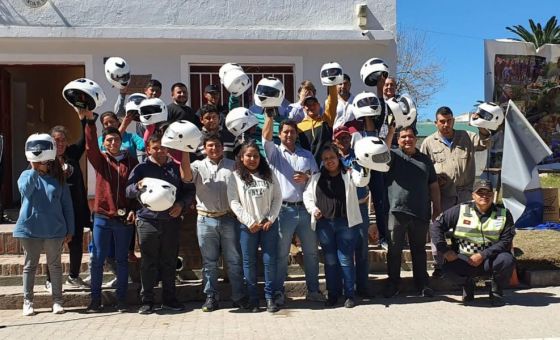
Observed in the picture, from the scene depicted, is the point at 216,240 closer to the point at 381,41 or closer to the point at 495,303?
the point at 495,303

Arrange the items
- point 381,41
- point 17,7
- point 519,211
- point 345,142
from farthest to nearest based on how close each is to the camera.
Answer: point 381,41, point 17,7, point 519,211, point 345,142

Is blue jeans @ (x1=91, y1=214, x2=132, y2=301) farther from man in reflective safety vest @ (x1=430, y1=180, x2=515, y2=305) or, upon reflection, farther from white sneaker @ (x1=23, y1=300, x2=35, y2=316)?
man in reflective safety vest @ (x1=430, y1=180, x2=515, y2=305)

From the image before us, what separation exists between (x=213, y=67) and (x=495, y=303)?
5.39 metres

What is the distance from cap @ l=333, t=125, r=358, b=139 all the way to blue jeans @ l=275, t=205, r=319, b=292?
0.96m

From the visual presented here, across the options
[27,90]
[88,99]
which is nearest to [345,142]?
[88,99]

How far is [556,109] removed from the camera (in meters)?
16.0

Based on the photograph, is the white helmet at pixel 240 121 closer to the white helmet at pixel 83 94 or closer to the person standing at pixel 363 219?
the person standing at pixel 363 219

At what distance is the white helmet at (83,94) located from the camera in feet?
20.5

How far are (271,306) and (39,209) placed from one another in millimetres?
2500

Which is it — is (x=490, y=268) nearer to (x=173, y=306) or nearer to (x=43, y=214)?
(x=173, y=306)

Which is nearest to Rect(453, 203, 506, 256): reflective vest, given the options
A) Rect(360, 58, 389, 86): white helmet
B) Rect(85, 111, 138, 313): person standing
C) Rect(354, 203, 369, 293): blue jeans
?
Rect(354, 203, 369, 293): blue jeans

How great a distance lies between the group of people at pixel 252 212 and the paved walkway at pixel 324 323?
191 mm

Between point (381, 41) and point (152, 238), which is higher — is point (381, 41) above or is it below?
above

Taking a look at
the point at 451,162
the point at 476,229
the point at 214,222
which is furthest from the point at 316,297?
the point at 451,162
